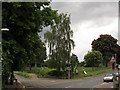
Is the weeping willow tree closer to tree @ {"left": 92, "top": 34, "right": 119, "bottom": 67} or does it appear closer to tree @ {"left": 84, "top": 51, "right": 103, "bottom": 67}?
tree @ {"left": 84, "top": 51, "right": 103, "bottom": 67}

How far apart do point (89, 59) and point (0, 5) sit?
58.9 metres

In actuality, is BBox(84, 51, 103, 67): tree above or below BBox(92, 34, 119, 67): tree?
below

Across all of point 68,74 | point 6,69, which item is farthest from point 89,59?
point 6,69

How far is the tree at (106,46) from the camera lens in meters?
80.8

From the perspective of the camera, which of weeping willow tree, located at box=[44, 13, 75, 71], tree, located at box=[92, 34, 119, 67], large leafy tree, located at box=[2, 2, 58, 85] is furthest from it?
tree, located at box=[92, 34, 119, 67]

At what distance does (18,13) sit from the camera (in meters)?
17.0

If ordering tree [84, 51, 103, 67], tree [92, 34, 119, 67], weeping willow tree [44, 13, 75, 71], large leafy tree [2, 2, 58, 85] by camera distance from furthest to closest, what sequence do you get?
tree [92, 34, 119, 67] < tree [84, 51, 103, 67] < weeping willow tree [44, 13, 75, 71] < large leafy tree [2, 2, 58, 85]

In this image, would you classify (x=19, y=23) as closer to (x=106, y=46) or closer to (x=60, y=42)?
(x=60, y=42)

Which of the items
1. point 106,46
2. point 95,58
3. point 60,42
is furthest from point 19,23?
Answer: point 106,46

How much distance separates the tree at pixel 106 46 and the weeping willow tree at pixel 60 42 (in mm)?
37534

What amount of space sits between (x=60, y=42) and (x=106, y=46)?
130ft

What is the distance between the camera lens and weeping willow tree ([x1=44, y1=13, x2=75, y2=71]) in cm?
4488

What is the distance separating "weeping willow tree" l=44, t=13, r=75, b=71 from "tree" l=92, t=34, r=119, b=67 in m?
37.5

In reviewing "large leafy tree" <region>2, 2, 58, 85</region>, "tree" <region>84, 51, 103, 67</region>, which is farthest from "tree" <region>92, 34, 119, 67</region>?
"large leafy tree" <region>2, 2, 58, 85</region>
